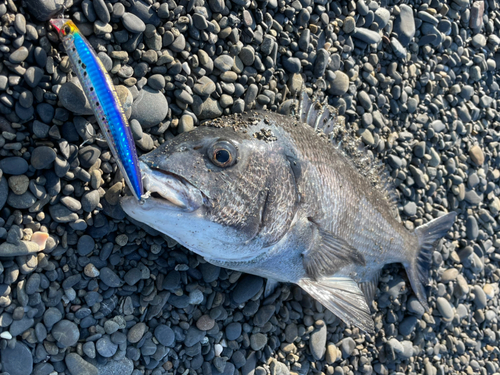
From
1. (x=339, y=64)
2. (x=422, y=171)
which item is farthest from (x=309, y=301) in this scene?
(x=339, y=64)

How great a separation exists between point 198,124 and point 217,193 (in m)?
0.82

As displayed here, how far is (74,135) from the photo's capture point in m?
2.48

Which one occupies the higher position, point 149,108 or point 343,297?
point 149,108

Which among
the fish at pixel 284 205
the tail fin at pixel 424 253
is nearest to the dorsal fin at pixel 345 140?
the fish at pixel 284 205

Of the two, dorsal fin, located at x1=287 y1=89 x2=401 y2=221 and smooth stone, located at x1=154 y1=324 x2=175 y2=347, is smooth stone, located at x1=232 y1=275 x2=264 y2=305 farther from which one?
dorsal fin, located at x1=287 y1=89 x2=401 y2=221

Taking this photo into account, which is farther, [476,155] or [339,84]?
[476,155]

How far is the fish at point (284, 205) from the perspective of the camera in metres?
2.23

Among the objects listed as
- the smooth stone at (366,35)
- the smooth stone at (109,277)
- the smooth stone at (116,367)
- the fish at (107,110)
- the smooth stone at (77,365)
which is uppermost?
the fish at (107,110)

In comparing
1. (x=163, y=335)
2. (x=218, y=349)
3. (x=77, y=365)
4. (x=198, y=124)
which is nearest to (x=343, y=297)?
(x=218, y=349)

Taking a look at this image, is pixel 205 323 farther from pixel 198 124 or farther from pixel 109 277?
pixel 198 124

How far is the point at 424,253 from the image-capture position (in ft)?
12.4

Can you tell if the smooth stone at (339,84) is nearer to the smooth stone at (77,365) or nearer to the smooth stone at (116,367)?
the smooth stone at (116,367)

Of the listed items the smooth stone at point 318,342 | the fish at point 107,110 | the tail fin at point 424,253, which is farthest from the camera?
the tail fin at point 424,253

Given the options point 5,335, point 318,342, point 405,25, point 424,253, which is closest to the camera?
point 5,335
